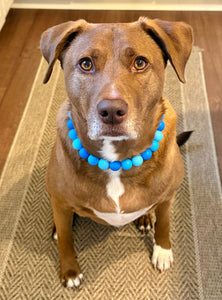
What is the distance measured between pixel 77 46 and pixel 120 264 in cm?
110

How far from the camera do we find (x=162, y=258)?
175 cm

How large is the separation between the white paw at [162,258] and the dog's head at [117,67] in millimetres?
741

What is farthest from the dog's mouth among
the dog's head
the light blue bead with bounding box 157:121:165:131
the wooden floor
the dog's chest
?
the wooden floor

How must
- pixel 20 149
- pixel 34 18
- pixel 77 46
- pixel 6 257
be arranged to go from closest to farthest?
pixel 77 46, pixel 6 257, pixel 20 149, pixel 34 18

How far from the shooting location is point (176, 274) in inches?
69.3

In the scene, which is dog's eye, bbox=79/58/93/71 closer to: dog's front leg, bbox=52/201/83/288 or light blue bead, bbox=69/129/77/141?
light blue bead, bbox=69/129/77/141

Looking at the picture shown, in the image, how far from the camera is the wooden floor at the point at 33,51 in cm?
250

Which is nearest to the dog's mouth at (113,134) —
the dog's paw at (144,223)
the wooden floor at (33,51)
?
the dog's paw at (144,223)

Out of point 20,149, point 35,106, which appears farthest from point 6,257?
point 35,106

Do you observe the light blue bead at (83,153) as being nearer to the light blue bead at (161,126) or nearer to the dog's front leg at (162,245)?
the light blue bead at (161,126)

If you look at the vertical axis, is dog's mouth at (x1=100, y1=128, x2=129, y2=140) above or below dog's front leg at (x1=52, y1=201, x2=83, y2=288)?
above

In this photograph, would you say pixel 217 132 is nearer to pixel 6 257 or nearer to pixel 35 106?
pixel 35 106

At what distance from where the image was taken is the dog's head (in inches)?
44.5

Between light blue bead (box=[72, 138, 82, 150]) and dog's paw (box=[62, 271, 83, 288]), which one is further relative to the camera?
dog's paw (box=[62, 271, 83, 288])
